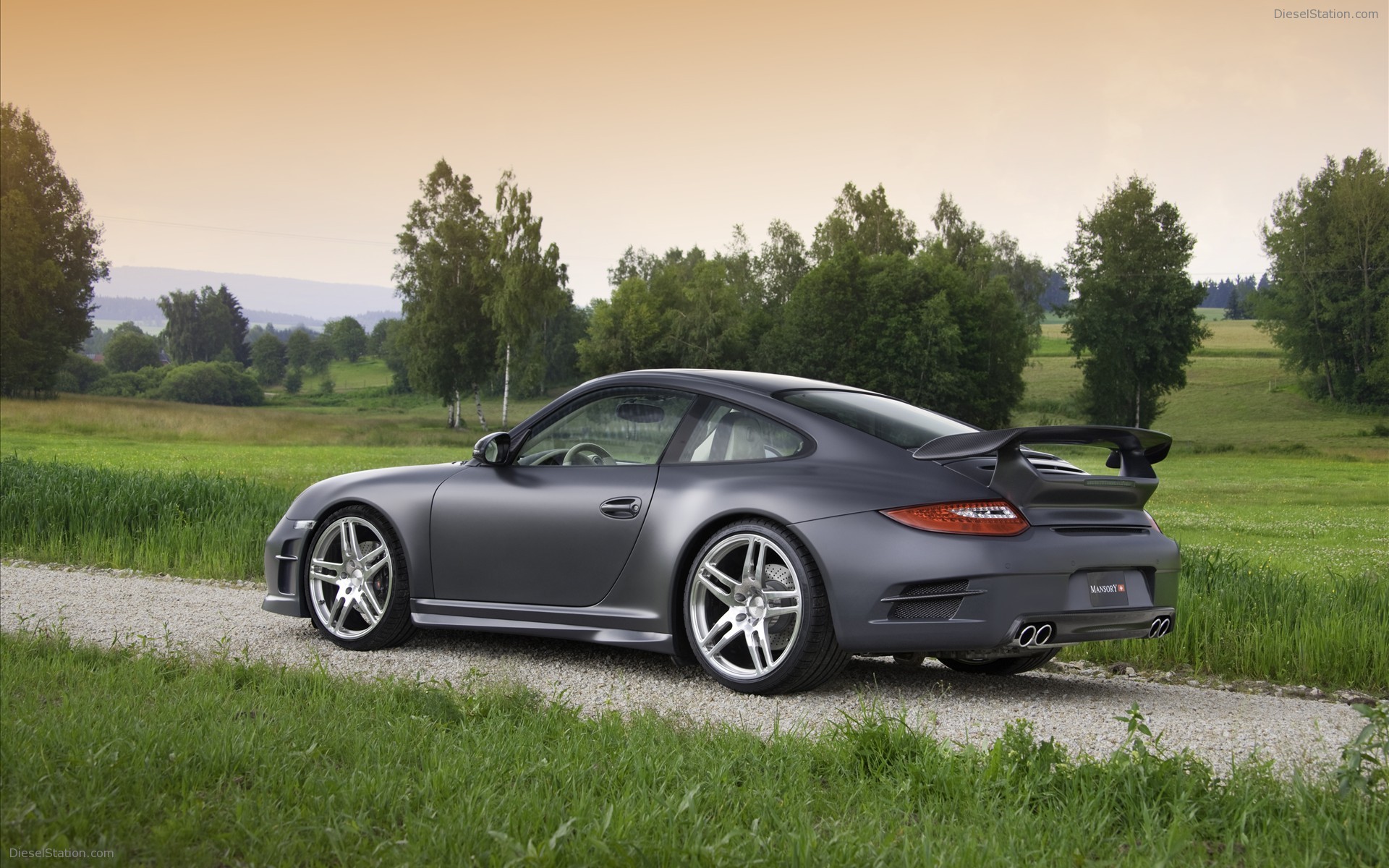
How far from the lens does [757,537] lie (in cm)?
513

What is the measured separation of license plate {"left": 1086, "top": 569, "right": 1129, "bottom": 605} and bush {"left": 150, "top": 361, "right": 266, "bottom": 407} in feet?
419

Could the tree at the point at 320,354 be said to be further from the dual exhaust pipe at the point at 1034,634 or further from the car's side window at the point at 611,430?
the dual exhaust pipe at the point at 1034,634

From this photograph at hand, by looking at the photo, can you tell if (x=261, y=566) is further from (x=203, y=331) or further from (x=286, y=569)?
(x=203, y=331)

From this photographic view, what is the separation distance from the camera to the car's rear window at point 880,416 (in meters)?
5.34

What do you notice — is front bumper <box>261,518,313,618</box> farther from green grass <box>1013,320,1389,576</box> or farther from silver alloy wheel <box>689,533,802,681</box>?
green grass <box>1013,320,1389,576</box>

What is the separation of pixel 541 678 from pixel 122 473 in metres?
9.44

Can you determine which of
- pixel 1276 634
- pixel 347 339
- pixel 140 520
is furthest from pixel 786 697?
pixel 347 339

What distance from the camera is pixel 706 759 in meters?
3.72

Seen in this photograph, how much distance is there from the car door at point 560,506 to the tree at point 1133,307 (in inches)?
2745

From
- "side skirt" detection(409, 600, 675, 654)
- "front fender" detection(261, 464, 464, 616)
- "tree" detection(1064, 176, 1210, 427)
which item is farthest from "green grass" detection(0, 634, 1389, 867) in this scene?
"tree" detection(1064, 176, 1210, 427)

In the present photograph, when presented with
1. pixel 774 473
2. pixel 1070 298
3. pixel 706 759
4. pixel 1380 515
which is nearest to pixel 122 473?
pixel 774 473

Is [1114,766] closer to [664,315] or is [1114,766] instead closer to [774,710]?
[774,710]

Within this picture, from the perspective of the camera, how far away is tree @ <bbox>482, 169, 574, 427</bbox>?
213ft

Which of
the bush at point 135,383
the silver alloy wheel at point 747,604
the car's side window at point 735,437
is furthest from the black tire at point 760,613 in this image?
the bush at point 135,383
